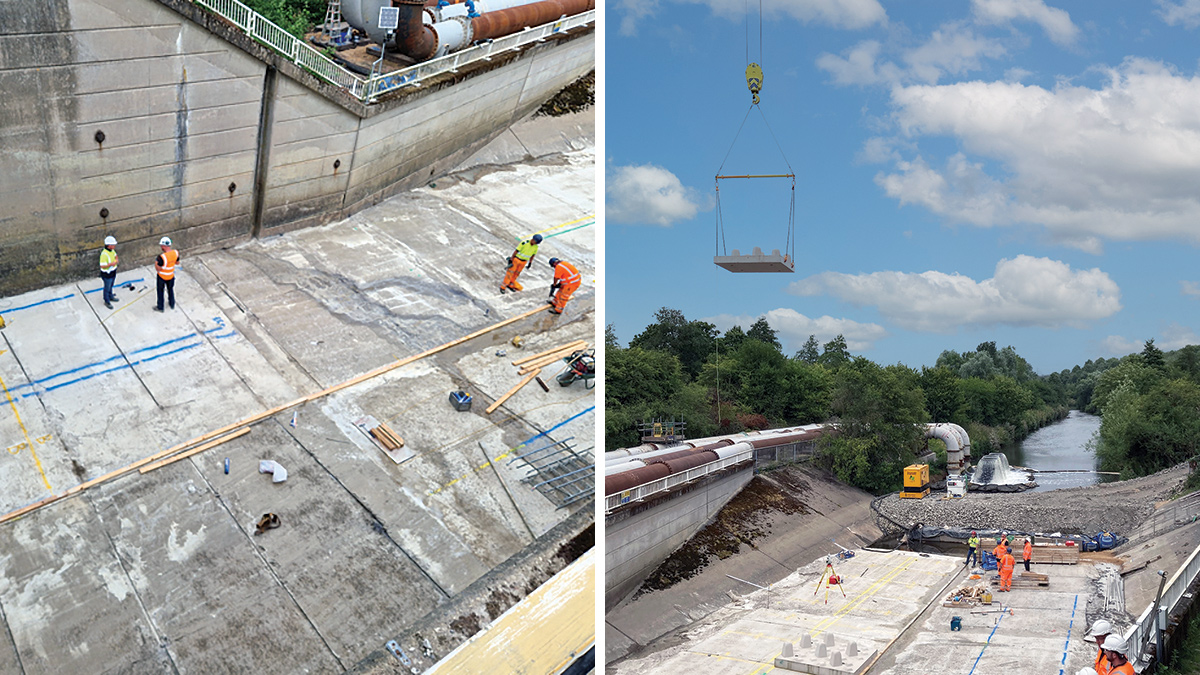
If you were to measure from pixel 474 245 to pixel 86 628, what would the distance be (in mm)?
11038

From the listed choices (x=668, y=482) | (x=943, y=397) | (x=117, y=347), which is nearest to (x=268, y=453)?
(x=117, y=347)

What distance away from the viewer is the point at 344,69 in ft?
57.4

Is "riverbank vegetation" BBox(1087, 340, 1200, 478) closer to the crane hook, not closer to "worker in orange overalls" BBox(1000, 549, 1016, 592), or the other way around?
"worker in orange overalls" BBox(1000, 549, 1016, 592)

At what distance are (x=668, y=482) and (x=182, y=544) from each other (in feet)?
38.1

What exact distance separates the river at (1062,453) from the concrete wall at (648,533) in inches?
1085

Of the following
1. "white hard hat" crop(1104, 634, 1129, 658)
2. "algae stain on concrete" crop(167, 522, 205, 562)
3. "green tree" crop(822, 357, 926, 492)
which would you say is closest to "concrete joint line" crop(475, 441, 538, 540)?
"algae stain on concrete" crop(167, 522, 205, 562)

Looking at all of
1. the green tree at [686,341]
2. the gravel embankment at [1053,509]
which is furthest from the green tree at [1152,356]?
the green tree at [686,341]

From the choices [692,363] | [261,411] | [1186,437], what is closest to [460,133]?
[261,411]

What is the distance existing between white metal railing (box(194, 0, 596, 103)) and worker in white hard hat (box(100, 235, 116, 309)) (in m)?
4.09

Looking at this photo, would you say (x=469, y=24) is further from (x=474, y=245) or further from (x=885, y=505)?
(x=885, y=505)

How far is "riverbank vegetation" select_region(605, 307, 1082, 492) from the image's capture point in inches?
1348

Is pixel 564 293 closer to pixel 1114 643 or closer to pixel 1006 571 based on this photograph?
pixel 1114 643

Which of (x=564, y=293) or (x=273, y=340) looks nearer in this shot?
(x=273, y=340)

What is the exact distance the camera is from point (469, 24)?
20.6 meters
